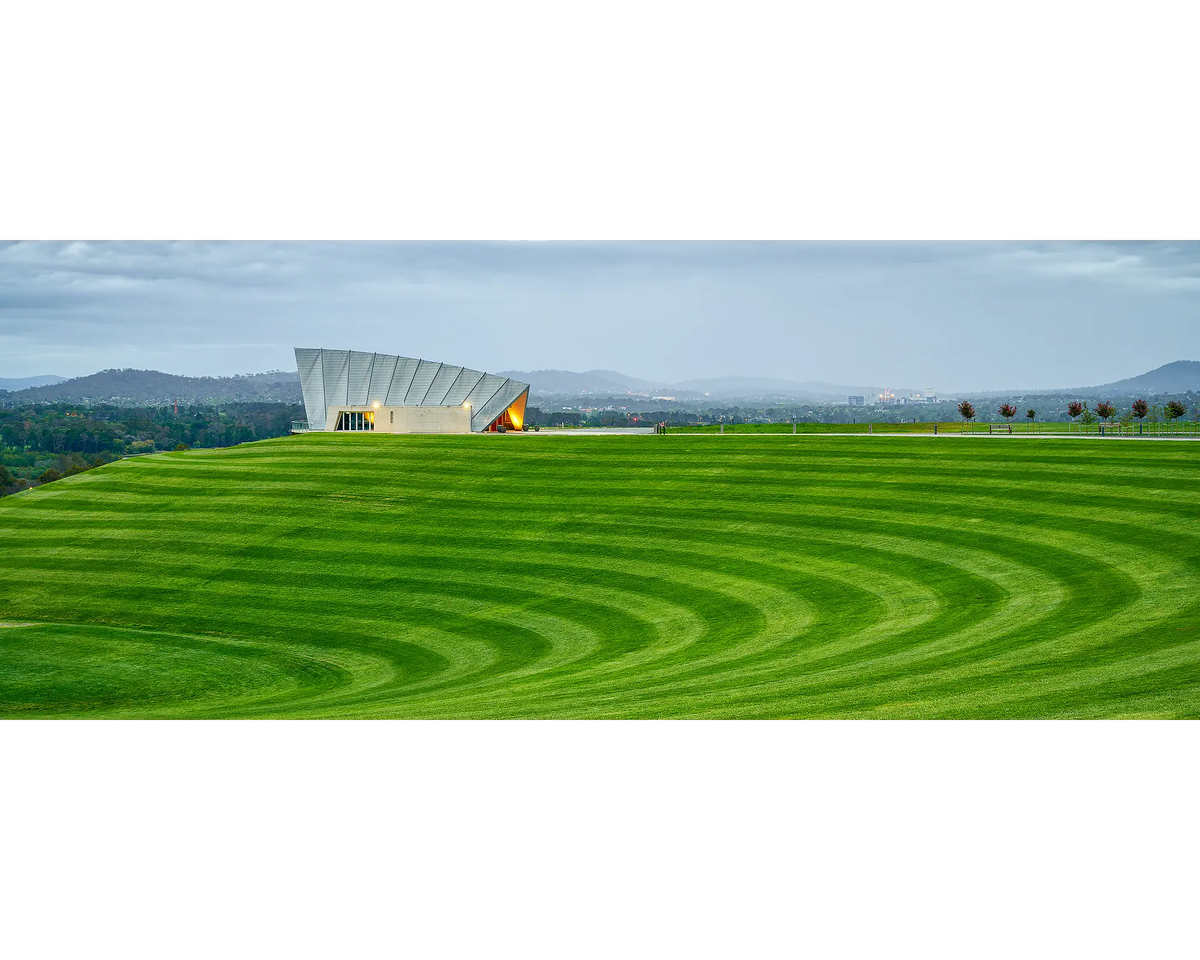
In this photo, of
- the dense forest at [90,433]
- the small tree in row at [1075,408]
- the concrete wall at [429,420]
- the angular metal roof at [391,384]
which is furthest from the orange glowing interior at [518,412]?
the small tree in row at [1075,408]

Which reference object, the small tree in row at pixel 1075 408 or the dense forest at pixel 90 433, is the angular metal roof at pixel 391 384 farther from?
the small tree in row at pixel 1075 408

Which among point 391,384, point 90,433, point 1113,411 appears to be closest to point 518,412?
point 391,384

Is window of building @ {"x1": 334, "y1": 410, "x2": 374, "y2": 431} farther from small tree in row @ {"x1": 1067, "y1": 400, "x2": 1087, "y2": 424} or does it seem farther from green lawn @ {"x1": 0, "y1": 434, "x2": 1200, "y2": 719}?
small tree in row @ {"x1": 1067, "y1": 400, "x2": 1087, "y2": 424}

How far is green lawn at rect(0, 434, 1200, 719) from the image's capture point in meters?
10.0

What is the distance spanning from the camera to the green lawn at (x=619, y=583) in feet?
32.9

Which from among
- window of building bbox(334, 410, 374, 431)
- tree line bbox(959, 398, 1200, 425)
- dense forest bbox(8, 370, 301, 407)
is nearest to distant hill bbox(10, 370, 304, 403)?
dense forest bbox(8, 370, 301, 407)

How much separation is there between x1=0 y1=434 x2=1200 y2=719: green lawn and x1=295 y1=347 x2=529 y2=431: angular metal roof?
61.7 ft

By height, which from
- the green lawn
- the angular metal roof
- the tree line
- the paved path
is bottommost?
the green lawn
